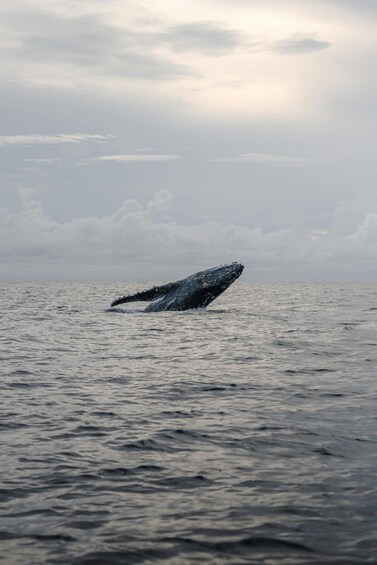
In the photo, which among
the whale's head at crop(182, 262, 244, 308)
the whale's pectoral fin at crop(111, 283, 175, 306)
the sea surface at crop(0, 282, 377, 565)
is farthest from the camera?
the whale's pectoral fin at crop(111, 283, 175, 306)

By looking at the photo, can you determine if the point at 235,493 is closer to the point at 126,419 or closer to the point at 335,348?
the point at 126,419

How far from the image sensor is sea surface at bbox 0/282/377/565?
225 inches

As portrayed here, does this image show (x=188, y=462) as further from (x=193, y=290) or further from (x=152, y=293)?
(x=152, y=293)

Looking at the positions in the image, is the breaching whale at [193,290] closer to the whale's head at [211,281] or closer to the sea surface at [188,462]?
the whale's head at [211,281]

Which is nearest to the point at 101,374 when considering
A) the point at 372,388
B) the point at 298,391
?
the point at 298,391

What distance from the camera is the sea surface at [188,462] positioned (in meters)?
5.70

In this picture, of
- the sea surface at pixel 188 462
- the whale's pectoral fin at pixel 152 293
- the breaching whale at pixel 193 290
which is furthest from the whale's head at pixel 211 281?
the sea surface at pixel 188 462

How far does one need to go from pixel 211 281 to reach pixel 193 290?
5.28ft

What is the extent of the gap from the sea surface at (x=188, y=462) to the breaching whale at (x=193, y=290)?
12040 mm

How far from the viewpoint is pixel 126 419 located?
421 inches

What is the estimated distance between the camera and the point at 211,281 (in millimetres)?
30344

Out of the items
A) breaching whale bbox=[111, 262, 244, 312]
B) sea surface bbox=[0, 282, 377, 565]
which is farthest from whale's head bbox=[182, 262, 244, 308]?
sea surface bbox=[0, 282, 377, 565]

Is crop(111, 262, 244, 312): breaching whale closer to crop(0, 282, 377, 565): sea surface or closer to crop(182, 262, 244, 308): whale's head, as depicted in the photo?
crop(182, 262, 244, 308): whale's head

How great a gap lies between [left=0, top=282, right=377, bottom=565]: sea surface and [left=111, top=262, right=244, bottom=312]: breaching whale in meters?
12.0
